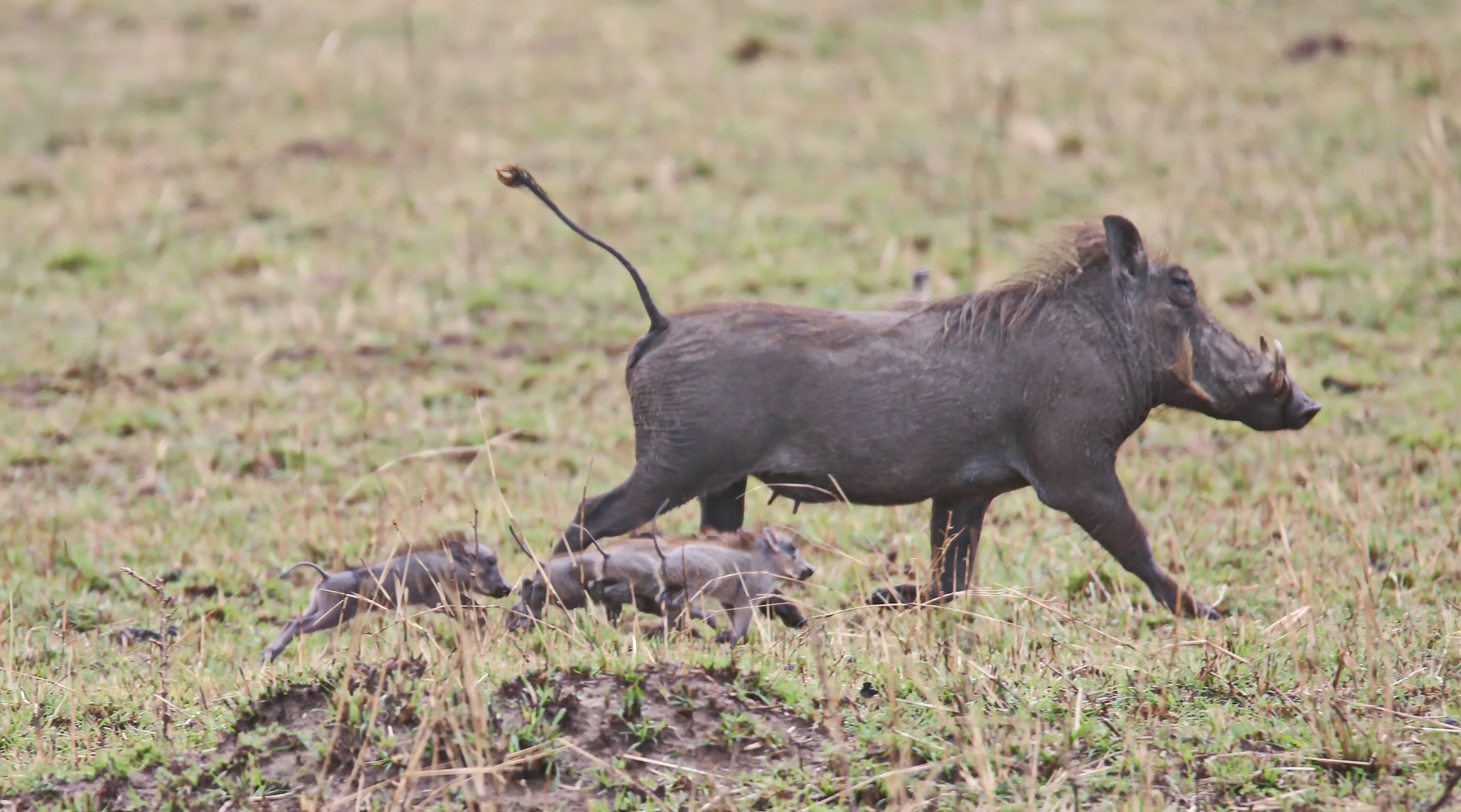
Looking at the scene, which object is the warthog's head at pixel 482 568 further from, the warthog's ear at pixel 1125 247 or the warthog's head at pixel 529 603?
the warthog's ear at pixel 1125 247

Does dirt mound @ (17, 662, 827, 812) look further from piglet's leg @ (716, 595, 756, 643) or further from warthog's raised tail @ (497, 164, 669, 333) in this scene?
warthog's raised tail @ (497, 164, 669, 333)

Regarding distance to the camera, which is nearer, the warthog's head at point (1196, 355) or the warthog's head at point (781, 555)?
the warthog's head at point (1196, 355)

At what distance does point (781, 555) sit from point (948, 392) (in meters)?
0.79

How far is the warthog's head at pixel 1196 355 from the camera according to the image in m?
5.18

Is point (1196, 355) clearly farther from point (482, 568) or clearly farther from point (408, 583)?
point (408, 583)

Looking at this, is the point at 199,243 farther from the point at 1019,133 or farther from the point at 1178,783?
the point at 1178,783

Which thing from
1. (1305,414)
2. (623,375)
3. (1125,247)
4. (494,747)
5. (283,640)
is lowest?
(623,375)

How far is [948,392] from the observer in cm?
501

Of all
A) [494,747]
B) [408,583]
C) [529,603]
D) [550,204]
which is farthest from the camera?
[408,583]

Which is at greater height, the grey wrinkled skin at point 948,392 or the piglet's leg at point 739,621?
the grey wrinkled skin at point 948,392

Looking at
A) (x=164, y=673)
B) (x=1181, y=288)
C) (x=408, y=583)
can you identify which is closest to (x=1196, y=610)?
(x=1181, y=288)

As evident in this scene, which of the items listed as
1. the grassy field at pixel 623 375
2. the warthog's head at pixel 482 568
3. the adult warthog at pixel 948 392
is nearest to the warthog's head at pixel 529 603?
the warthog's head at pixel 482 568

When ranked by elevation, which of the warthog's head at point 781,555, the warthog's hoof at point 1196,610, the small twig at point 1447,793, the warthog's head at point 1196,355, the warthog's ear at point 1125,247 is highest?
the warthog's ear at point 1125,247

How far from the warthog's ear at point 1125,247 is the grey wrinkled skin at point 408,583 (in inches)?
86.8
